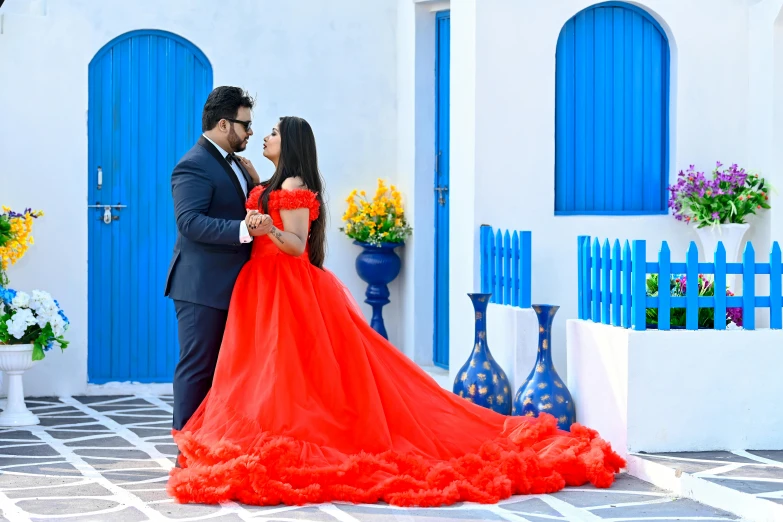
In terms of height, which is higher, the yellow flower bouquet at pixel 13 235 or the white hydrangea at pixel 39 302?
the yellow flower bouquet at pixel 13 235

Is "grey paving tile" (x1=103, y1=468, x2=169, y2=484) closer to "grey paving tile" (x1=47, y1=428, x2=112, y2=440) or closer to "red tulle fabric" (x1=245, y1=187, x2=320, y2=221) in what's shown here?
"grey paving tile" (x1=47, y1=428, x2=112, y2=440)

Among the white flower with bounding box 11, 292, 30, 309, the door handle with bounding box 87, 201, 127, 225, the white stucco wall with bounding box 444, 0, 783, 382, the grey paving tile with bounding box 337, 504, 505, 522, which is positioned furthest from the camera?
the door handle with bounding box 87, 201, 127, 225

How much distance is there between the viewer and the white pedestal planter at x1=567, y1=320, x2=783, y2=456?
564 cm

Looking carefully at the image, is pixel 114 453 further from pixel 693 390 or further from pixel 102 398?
pixel 693 390

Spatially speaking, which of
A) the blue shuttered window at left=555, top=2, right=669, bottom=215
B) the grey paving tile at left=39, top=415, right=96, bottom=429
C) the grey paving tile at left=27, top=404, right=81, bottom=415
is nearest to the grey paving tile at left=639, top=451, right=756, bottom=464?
the blue shuttered window at left=555, top=2, right=669, bottom=215

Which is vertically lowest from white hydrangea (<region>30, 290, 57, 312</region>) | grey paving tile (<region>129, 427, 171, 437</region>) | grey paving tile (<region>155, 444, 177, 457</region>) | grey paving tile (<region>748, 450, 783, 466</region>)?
grey paving tile (<region>155, 444, 177, 457</region>)

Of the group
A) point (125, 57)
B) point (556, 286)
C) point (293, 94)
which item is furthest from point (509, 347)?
point (125, 57)

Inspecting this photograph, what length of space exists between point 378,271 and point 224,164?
10.4ft

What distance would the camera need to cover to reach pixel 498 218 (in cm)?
742

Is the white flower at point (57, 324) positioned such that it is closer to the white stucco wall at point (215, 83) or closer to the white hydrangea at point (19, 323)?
the white hydrangea at point (19, 323)

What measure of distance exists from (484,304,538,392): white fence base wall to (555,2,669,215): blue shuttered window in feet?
3.33

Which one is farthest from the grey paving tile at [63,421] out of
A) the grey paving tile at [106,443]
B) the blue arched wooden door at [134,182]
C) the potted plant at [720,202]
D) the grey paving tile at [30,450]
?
the potted plant at [720,202]

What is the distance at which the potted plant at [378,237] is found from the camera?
8523mm

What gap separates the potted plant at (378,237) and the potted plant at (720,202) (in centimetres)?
210
